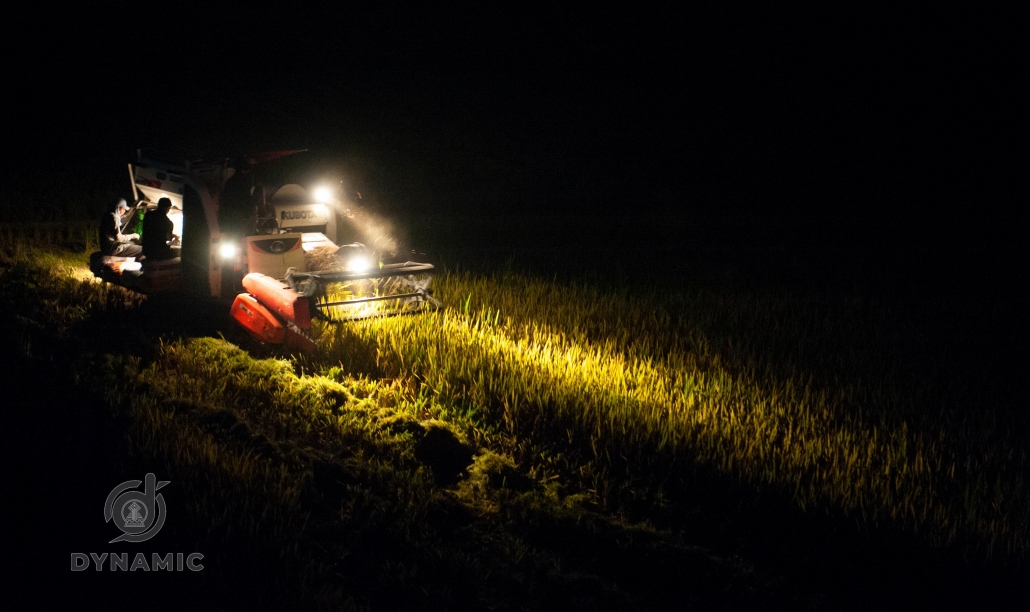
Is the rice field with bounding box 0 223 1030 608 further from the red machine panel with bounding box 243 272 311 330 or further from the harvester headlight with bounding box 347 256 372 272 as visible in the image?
the harvester headlight with bounding box 347 256 372 272

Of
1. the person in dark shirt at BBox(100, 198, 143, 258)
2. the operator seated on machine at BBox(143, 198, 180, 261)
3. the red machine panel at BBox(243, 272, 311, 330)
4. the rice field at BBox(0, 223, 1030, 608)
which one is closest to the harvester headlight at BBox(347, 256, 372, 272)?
the rice field at BBox(0, 223, 1030, 608)

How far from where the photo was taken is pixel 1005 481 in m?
4.00

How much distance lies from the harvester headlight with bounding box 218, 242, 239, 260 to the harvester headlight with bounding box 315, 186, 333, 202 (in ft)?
3.59

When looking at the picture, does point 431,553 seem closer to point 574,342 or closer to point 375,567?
point 375,567

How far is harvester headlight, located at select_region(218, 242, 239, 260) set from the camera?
20.4 feet

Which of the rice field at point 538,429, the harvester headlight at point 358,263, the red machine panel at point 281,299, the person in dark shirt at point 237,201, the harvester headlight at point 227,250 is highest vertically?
the person in dark shirt at point 237,201

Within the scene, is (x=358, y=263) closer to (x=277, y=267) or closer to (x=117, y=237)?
(x=277, y=267)

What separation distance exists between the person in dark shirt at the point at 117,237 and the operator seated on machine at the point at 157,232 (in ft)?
2.41

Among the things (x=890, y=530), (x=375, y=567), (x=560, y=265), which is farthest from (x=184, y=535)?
(x=560, y=265)

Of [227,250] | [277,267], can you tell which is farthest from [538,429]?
[227,250]

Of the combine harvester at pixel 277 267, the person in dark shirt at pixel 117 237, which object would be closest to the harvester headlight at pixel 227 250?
the combine harvester at pixel 277 267

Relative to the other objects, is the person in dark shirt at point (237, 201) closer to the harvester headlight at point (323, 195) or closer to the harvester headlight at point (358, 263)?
the harvester headlight at point (358, 263)

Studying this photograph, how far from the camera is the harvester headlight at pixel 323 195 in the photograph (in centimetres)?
711

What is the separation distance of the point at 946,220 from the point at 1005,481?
11931mm
